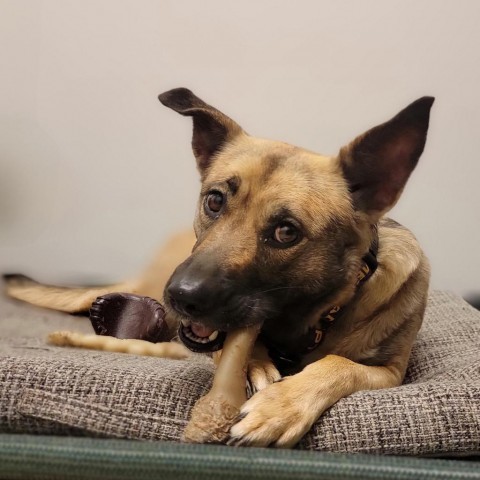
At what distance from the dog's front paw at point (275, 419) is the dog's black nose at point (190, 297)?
19cm

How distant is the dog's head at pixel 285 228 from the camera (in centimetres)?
115

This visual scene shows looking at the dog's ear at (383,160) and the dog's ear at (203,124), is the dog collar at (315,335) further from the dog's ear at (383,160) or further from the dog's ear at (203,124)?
the dog's ear at (203,124)

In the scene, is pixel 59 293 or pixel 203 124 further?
pixel 59 293

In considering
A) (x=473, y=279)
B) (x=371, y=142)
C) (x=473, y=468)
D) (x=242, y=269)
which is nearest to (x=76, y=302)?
(x=242, y=269)


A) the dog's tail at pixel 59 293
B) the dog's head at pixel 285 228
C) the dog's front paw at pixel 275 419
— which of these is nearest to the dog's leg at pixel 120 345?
the dog's head at pixel 285 228

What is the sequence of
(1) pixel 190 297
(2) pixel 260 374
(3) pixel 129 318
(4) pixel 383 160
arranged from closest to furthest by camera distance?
(1) pixel 190 297
(2) pixel 260 374
(4) pixel 383 160
(3) pixel 129 318

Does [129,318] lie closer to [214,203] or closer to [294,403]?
[214,203]

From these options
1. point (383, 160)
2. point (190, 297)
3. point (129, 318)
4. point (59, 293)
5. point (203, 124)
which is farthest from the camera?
point (59, 293)

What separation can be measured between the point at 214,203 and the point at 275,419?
531 millimetres

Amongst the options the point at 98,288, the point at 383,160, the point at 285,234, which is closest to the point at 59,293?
the point at 98,288

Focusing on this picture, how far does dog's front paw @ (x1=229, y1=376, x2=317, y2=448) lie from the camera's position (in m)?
0.94

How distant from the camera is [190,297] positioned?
108 centimetres

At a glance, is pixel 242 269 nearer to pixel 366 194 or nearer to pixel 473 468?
pixel 366 194

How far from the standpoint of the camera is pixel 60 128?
260 centimetres
